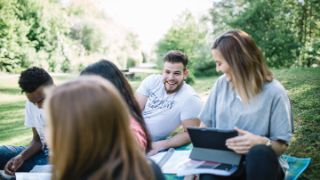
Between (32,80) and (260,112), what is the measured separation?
166 cm

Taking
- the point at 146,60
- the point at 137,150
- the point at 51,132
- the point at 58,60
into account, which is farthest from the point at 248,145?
the point at 146,60

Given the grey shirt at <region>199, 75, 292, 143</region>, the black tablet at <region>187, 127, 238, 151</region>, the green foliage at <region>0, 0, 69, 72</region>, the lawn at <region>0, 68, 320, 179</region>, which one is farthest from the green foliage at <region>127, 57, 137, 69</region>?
the black tablet at <region>187, 127, 238, 151</region>

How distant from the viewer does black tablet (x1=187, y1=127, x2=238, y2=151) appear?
2.42 metres

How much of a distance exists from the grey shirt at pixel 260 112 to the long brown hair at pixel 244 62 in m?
0.06

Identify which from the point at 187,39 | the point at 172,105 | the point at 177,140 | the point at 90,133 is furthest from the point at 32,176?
the point at 187,39

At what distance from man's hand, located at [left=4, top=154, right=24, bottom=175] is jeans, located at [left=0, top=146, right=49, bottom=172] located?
0.12 feet

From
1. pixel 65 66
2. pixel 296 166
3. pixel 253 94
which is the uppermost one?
pixel 253 94

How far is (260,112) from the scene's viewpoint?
2646mm

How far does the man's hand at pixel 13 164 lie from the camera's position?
324 centimetres

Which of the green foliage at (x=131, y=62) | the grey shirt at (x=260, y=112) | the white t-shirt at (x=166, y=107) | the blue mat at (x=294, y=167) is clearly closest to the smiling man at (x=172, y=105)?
the white t-shirt at (x=166, y=107)

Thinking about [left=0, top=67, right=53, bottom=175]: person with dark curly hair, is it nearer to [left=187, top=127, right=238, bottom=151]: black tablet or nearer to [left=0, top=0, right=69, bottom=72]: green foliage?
[left=187, top=127, right=238, bottom=151]: black tablet

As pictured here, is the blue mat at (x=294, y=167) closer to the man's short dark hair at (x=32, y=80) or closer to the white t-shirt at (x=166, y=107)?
the white t-shirt at (x=166, y=107)

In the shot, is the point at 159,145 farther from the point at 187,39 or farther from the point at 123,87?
the point at 187,39

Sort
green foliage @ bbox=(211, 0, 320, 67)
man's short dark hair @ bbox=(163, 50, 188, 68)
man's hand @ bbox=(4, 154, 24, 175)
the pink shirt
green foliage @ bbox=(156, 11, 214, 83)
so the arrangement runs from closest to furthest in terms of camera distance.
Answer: the pink shirt → man's hand @ bbox=(4, 154, 24, 175) → man's short dark hair @ bbox=(163, 50, 188, 68) → green foliage @ bbox=(211, 0, 320, 67) → green foliage @ bbox=(156, 11, 214, 83)
